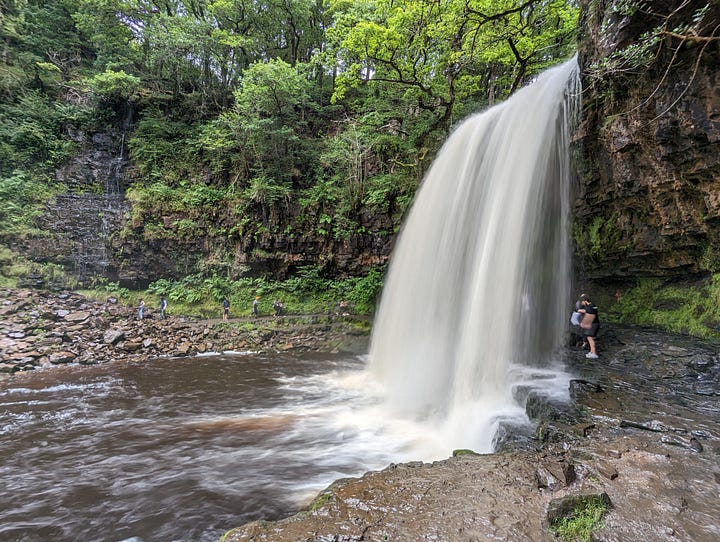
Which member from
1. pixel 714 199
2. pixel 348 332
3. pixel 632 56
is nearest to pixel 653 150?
pixel 714 199

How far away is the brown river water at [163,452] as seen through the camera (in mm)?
3924

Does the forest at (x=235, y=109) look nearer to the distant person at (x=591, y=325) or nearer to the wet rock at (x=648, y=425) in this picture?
the distant person at (x=591, y=325)

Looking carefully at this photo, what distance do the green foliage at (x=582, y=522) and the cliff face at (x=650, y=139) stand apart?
5.79 meters

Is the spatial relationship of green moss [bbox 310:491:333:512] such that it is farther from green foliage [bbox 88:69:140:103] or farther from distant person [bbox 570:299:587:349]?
green foliage [bbox 88:69:140:103]

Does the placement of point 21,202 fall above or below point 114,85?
below

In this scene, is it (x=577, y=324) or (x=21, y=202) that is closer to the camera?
(x=577, y=324)

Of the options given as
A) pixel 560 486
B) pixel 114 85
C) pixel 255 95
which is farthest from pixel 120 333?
pixel 560 486

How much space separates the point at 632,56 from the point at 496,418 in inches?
227

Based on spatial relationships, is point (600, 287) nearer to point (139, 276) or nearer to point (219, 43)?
point (139, 276)

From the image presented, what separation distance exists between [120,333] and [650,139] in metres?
15.8

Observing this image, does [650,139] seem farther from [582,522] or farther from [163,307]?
[163,307]

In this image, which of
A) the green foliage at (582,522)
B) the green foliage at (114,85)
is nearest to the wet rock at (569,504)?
the green foliage at (582,522)

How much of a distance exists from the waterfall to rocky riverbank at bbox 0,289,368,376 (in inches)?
178

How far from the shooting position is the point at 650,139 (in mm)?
6160
